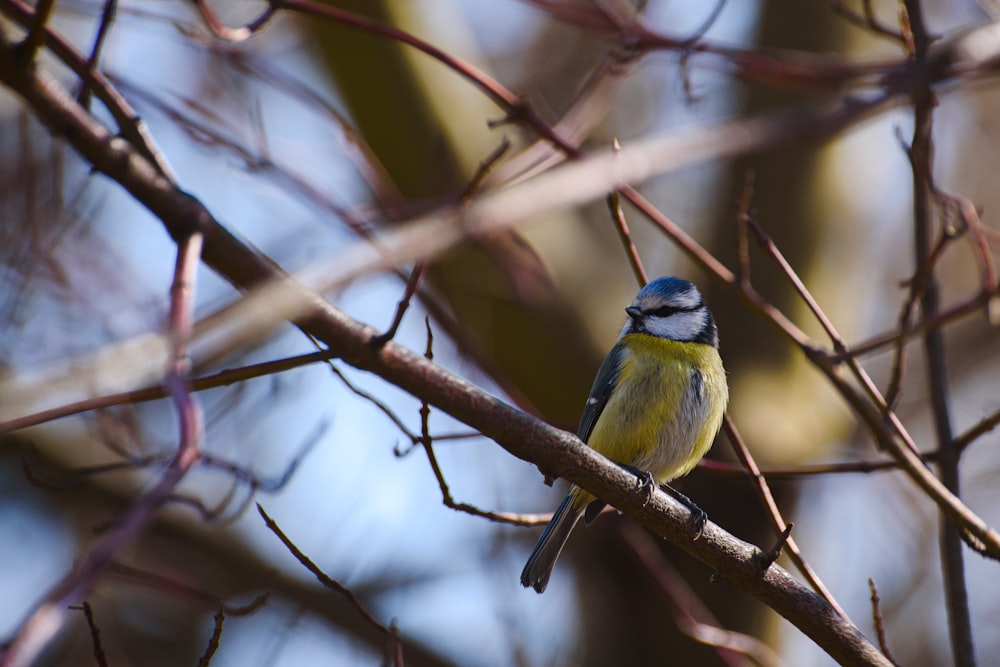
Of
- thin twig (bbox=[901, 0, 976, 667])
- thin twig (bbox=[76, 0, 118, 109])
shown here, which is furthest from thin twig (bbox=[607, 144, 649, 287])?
thin twig (bbox=[76, 0, 118, 109])

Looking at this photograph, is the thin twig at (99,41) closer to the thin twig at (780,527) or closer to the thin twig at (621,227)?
the thin twig at (621,227)

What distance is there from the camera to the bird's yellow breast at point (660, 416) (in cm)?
324

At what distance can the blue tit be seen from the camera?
319cm

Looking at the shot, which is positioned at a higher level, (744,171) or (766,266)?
(744,171)

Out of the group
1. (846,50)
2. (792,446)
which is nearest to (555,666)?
(792,446)

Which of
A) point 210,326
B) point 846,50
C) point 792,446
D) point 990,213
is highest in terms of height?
point 990,213

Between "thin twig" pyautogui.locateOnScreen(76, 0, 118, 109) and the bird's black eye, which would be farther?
the bird's black eye

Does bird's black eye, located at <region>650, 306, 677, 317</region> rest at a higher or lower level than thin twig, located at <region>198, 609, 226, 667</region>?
higher

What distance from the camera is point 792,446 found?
4.75 metres

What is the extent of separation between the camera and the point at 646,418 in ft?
10.6

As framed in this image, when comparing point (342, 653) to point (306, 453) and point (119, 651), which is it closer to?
point (119, 651)

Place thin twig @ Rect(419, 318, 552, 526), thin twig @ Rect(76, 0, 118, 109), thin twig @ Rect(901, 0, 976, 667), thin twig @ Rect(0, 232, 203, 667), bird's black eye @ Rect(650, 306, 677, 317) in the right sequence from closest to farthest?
1. thin twig @ Rect(0, 232, 203, 667)
2. thin twig @ Rect(76, 0, 118, 109)
3. thin twig @ Rect(419, 318, 552, 526)
4. thin twig @ Rect(901, 0, 976, 667)
5. bird's black eye @ Rect(650, 306, 677, 317)

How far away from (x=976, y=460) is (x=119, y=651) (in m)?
5.72

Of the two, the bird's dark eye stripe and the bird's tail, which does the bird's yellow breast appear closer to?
the bird's tail
